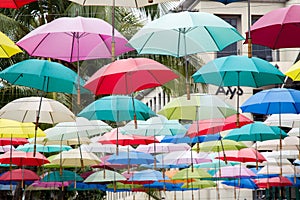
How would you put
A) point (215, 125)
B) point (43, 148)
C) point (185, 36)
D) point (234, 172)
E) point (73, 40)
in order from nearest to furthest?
1. point (185, 36)
2. point (73, 40)
3. point (215, 125)
4. point (43, 148)
5. point (234, 172)

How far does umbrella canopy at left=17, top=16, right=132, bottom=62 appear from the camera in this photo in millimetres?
9453

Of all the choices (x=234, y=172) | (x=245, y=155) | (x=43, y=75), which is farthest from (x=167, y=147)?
(x=43, y=75)

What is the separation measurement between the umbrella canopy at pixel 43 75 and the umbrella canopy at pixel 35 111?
1.13 metres

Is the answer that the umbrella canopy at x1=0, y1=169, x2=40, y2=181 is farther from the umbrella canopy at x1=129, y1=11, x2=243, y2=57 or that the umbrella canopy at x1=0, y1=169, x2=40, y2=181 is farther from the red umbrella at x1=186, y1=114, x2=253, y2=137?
the umbrella canopy at x1=129, y1=11, x2=243, y2=57

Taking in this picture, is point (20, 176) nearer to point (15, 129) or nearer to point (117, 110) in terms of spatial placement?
point (15, 129)

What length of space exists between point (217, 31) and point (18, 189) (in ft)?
44.2

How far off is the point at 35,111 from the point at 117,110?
5.57 ft

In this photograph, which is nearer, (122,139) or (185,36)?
(185,36)

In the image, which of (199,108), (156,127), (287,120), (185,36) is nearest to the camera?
(185,36)

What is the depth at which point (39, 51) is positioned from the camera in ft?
32.4

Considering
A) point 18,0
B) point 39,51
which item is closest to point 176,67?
point 39,51

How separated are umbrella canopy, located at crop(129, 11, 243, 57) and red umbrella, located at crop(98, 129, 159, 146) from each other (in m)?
5.87

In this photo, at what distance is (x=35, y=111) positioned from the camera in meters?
12.9

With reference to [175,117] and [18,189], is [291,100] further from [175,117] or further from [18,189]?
[18,189]
